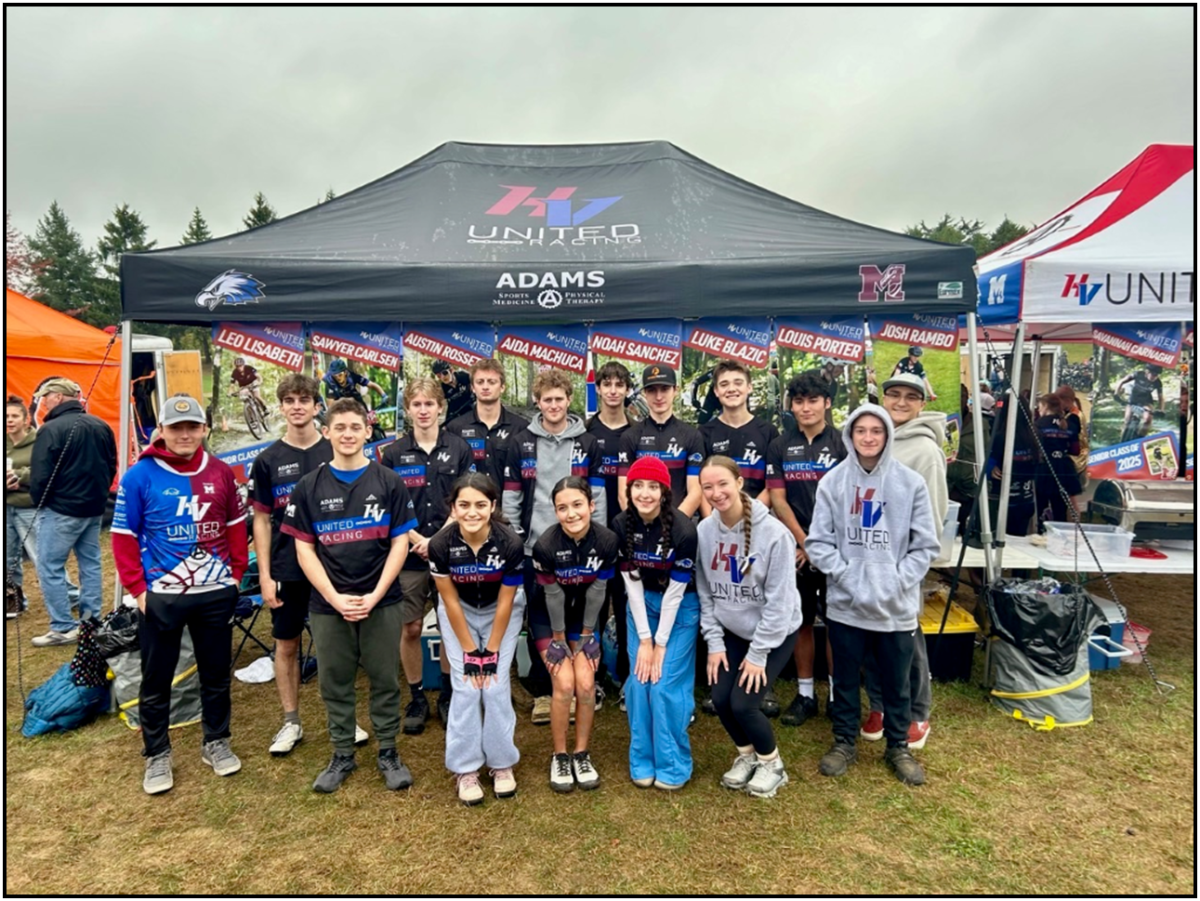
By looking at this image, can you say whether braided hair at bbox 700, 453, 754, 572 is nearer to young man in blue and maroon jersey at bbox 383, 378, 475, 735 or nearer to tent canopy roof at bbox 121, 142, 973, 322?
young man in blue and maroon jersey at bbox 383, 378, 475, 735

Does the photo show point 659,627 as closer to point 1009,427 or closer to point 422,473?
point 422,473

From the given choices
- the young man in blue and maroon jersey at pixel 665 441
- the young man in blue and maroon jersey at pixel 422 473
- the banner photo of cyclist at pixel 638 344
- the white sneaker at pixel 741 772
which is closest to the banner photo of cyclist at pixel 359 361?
the young man in blue and maroon jersey at pixel 422 473

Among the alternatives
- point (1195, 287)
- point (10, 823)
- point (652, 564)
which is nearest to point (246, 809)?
point (10, 823)

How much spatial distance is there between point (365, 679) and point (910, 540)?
11.7ft

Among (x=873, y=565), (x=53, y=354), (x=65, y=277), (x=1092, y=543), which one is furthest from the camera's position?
(x=65, y=277)

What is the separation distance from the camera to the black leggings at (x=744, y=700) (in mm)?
3039

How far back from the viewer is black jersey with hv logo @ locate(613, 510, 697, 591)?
3.14 m

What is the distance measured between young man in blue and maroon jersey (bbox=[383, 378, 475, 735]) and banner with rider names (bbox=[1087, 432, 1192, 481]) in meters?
4.53

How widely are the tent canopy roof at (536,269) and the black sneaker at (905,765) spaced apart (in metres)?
2.64

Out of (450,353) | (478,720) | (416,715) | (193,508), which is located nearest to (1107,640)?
(478,720)

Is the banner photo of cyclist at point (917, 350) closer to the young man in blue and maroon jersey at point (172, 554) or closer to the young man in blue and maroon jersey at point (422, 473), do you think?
the young man in blue and maroon jersey at point (422, 473)

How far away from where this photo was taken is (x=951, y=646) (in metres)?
4.19

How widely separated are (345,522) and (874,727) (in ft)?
9.76

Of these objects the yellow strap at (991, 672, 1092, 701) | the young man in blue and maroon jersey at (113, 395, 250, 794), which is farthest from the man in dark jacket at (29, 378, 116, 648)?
the yellow strap at (991, 672, 1092, 701)
